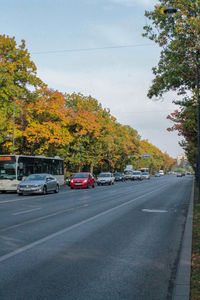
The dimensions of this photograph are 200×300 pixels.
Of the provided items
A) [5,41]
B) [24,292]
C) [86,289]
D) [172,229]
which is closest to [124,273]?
[86,289]

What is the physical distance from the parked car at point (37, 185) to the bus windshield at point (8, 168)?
115 inches

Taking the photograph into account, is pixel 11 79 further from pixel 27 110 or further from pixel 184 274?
pixel 184 274

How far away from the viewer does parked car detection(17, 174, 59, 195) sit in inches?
958

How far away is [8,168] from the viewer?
28.5m

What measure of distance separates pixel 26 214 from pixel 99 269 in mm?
8079

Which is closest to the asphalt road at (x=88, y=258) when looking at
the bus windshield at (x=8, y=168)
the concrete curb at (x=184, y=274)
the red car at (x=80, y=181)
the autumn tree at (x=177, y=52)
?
the concrete curb at (x=184, y=274)

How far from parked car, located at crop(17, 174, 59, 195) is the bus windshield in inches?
115

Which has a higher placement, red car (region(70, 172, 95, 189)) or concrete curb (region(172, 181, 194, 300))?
red car (region(70, 172, 95, 189))

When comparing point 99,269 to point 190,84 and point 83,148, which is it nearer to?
point 190,84

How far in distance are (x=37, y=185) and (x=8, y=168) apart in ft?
16.6

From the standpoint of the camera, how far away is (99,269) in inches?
225

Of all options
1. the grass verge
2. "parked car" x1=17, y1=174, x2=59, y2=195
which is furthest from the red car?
the grass verge

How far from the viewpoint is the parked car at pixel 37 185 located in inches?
958

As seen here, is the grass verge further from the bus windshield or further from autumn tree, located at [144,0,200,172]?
the bus windshield
